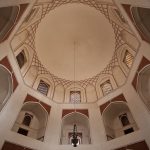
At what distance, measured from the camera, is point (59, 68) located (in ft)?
47.3

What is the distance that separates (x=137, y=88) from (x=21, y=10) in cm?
728

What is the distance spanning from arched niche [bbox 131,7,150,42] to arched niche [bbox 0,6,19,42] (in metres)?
5.40

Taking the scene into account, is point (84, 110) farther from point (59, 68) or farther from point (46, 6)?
point (46, 6)

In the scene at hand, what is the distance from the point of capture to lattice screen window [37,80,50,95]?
41.1ft

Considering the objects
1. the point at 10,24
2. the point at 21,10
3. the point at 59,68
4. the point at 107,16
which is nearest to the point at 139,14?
the point at 107,16

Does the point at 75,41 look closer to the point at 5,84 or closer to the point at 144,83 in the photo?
the point at 144,83

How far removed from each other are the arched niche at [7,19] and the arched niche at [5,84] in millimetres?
1909

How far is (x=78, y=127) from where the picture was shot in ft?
39.7

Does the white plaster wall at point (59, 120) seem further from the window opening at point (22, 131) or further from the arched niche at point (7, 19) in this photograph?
the window opening at point (22, 131)

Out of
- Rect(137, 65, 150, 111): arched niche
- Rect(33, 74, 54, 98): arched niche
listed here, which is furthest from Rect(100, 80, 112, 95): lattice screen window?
Rect(33, 74, 54, 98): arched niche

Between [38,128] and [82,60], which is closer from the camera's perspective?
[38,128]

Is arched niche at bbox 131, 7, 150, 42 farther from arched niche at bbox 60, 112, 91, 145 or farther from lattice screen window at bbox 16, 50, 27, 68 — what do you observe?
lattice screen window at bbox 16, 50, 27, 68

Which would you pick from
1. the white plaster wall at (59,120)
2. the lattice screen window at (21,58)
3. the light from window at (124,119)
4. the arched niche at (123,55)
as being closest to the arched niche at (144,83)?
the white plaster wall at (59,120)

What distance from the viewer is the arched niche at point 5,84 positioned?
9.95 m
